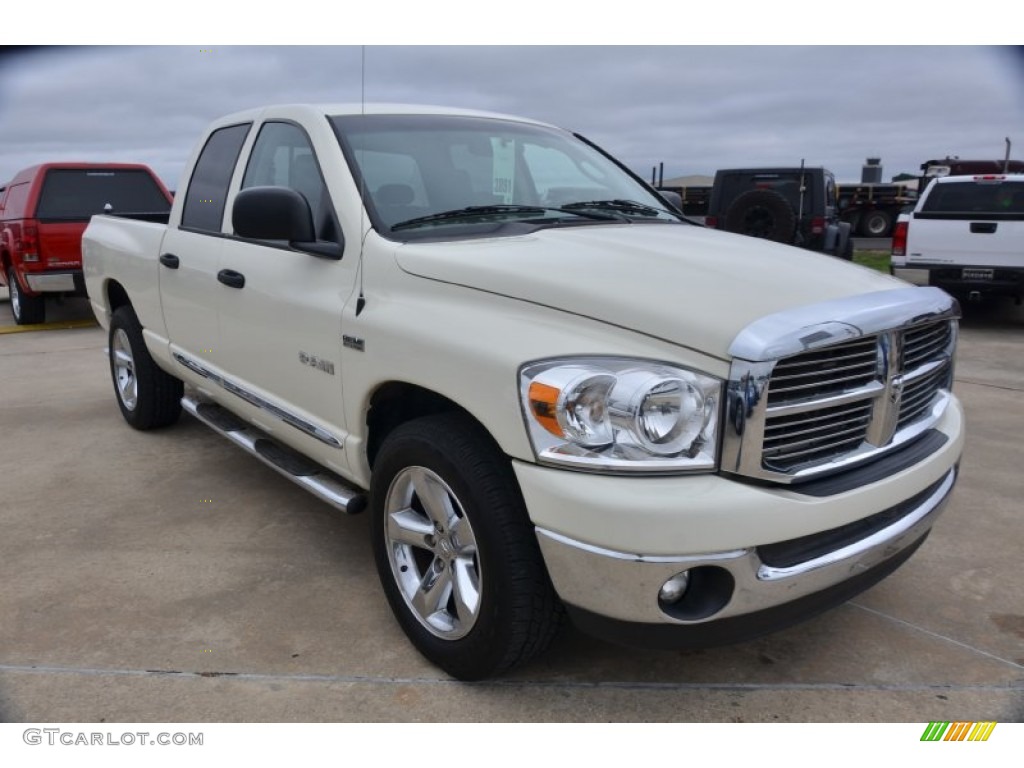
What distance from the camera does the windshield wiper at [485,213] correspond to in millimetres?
3006

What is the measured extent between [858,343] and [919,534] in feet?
2.42

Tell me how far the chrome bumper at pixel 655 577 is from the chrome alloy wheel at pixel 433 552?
1.11ft

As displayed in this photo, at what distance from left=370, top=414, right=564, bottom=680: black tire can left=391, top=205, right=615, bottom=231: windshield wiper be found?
0.80 metres

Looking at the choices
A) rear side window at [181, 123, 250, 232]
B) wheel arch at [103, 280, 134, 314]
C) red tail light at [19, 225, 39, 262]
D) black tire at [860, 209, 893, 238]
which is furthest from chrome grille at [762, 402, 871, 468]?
black tire at [860, 209, 893, 238]

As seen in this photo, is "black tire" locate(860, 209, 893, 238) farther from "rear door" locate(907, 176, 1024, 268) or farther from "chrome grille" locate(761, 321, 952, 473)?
"chrome grille" locate(761, 321, 952, 473)

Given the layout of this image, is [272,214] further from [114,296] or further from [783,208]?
[783,208]

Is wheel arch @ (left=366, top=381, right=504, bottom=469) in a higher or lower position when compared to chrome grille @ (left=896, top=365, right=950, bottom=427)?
lower

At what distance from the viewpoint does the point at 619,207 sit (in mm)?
3523

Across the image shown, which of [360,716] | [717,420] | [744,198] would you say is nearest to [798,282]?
[717,420]

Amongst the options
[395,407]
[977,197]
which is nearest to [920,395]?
[395,407]

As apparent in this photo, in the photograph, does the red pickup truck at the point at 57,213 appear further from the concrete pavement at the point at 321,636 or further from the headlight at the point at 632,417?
the headlight at the point at 632,417

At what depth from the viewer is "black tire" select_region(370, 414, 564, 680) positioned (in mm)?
2285

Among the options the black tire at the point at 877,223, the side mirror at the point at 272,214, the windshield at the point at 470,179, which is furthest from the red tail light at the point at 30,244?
the black tire at the point at 877,223

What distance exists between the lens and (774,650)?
2.81 m
